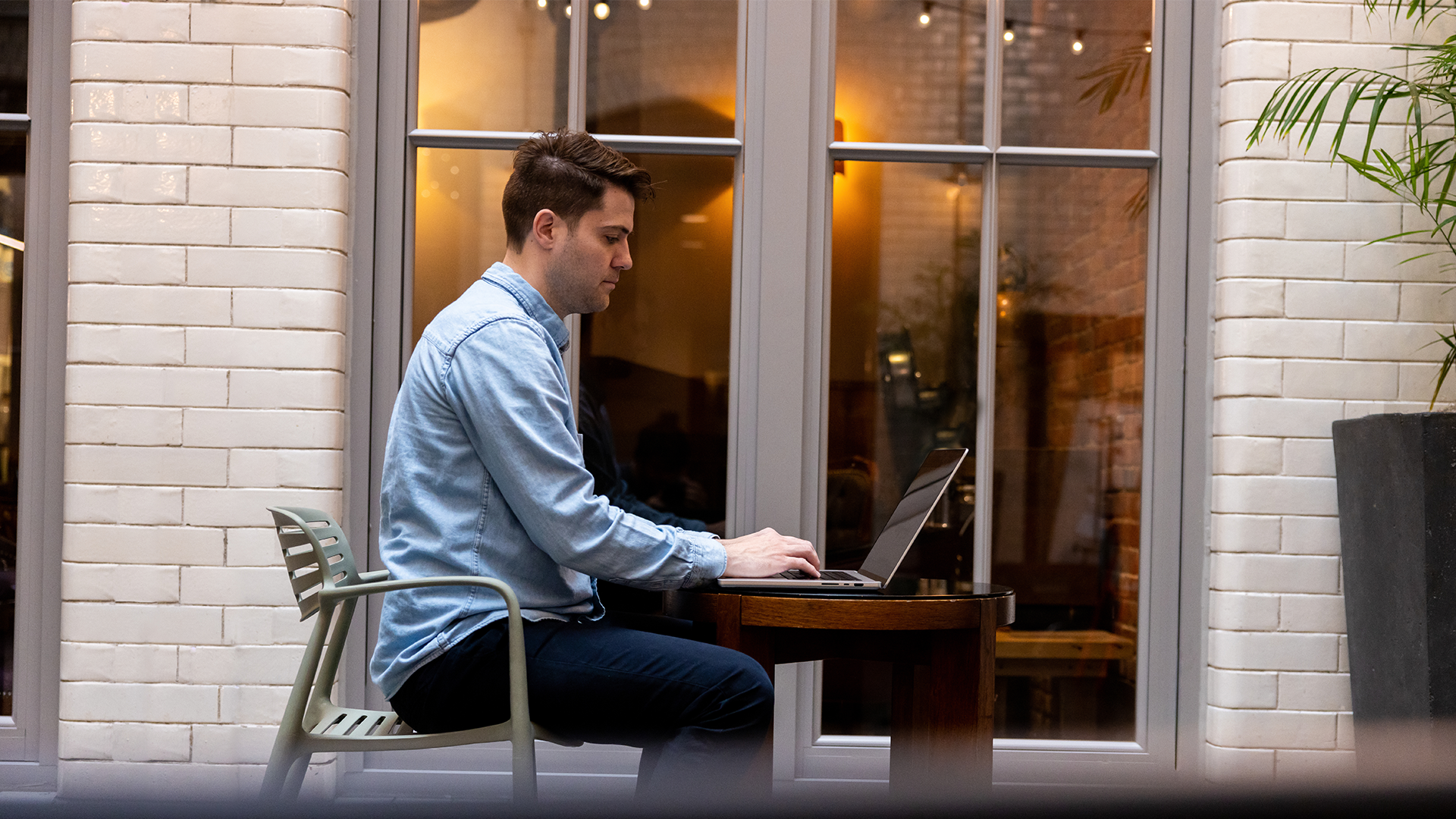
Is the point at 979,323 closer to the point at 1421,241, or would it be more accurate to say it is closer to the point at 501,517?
the point at 1421,241

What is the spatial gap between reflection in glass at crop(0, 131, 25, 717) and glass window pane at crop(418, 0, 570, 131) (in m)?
0.95

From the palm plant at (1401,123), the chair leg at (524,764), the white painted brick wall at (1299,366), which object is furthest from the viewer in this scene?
the white painted brick wall at (1299,366)

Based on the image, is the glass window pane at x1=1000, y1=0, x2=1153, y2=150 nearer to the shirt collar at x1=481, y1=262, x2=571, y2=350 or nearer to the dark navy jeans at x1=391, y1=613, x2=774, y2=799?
the shirt collar at x1=481, y1=262, x2=571, y2=350

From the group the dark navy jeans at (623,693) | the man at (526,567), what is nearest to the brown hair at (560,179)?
the man at (526,567)

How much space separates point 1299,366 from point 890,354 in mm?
910

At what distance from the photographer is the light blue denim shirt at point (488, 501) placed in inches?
62.8

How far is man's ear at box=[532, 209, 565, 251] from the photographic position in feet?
5.93

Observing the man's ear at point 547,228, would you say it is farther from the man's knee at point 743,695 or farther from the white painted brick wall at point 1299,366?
the white painted brick wall at point 1299,366

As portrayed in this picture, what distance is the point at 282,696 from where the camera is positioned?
2613 millimetres

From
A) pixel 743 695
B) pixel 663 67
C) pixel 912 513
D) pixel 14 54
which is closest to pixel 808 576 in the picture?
pixel 912 513

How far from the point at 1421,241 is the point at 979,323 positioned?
986 mm

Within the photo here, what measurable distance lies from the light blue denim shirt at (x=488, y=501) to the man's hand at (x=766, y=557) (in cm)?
6

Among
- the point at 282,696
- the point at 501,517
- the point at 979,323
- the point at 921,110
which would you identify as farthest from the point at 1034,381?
the point at 282,696

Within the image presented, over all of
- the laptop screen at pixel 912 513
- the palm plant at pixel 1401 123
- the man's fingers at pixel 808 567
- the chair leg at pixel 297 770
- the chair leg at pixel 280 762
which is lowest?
the chair leg at pixel 297 770
